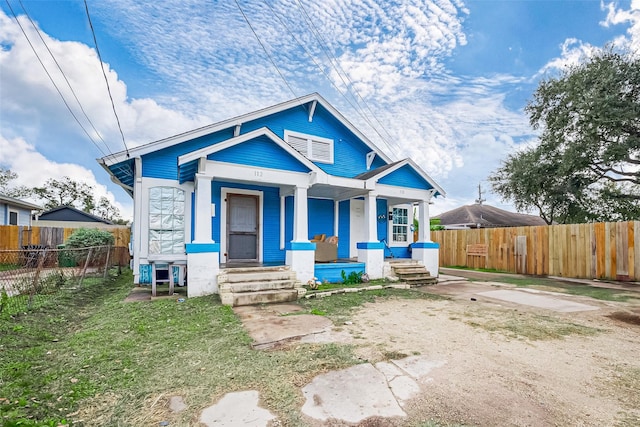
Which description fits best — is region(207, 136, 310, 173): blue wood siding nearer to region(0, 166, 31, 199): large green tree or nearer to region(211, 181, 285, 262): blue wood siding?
region(211, 181, 285, 262): blue wood siding

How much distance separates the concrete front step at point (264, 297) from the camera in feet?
20.4

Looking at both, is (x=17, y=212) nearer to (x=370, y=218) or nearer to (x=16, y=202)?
(x=16, y=202)

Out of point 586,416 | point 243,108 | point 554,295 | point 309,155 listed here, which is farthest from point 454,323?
point 243,108

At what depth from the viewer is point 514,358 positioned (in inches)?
137

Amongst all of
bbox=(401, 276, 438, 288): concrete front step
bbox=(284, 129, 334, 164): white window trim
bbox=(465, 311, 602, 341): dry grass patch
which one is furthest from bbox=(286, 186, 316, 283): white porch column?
bbox=(465, 311, 602, 341): dry grass patch

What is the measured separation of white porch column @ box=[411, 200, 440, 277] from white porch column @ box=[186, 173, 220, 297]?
658cm

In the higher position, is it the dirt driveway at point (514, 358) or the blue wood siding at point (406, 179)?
the blue wood siding at point (406, 179)

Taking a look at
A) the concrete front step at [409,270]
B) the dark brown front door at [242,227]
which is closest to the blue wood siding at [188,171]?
the dark brown front door at [242,227]

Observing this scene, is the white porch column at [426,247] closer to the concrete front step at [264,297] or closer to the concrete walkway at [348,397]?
the concrete front step at [264,297]

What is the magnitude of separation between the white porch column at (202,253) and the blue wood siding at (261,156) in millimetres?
772

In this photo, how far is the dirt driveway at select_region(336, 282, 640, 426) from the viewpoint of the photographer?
2391mm

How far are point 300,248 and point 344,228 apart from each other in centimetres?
354

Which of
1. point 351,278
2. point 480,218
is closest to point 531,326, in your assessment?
point 351,278

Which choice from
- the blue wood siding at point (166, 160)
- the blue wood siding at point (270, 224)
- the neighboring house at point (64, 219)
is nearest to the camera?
the blue wood siding at point (166, 160)
